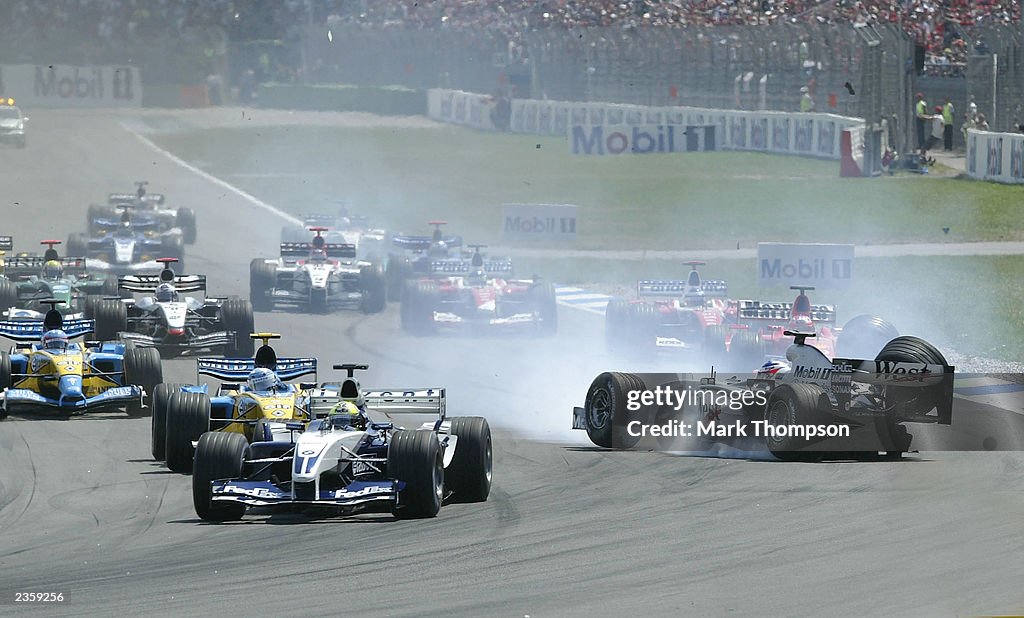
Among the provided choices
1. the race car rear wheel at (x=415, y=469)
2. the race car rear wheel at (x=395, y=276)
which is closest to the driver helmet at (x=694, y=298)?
the race car rear wheel at (x=395, y=276)

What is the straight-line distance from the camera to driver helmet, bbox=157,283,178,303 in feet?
74.4

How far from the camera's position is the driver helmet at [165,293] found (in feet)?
74.4

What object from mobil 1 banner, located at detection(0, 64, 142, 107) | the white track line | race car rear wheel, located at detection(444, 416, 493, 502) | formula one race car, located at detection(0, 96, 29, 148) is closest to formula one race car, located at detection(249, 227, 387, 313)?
race car rear wheel, located at detection(444, 416, 493, 502)

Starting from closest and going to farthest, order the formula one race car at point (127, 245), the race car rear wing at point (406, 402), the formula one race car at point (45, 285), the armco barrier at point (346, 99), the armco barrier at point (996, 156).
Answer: the race car rear wing at point (406, 402) < the formula one race car at point (45, 285) < the formula one race car at point (127, 245) < the armco barrier at point (996, 156) < the armco barrier at point (346, 99)

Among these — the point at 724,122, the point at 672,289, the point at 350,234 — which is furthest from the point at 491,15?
the point at 672,289

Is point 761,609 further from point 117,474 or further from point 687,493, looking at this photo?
point 117,474

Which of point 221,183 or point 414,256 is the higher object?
point 221,183

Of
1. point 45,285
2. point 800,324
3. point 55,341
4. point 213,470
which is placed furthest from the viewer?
point 45,285

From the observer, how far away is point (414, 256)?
1129 inches

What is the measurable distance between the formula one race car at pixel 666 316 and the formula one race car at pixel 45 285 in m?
7.17

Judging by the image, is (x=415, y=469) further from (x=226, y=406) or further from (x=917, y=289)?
(x=917, y=289)

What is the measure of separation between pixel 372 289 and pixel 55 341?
29.3ft

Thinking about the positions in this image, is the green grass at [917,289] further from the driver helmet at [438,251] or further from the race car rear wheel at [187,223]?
the race car rear wheel at [187,223]

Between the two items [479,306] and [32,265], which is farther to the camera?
[32,265]
